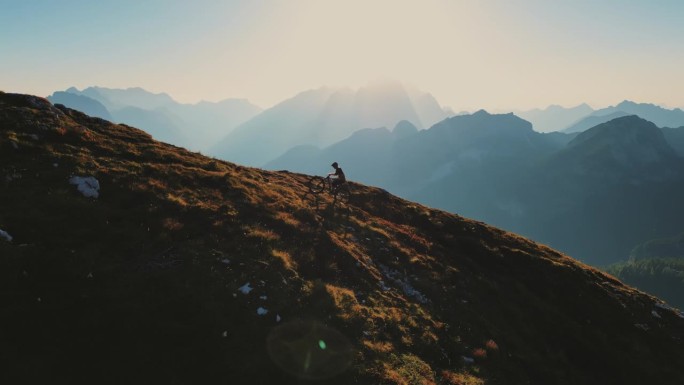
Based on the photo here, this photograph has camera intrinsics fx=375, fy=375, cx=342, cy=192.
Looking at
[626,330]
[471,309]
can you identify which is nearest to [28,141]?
[471,309]

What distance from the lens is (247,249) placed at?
20.5m

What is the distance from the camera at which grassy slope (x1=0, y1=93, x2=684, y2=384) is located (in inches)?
512

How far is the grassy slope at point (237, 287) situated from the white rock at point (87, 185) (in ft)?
1.60

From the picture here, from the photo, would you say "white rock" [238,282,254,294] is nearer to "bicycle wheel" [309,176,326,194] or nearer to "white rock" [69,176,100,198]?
"white rock" [69,176,100,198]

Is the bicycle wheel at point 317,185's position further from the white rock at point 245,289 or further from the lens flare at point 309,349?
the lens flare at point 309,349

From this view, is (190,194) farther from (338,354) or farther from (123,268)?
(338,354)

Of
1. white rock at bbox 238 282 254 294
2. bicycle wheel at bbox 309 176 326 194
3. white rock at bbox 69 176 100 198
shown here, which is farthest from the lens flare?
bicycle wheel at bbox 309 176 326 194

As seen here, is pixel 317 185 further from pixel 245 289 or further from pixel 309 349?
pixel 309 349

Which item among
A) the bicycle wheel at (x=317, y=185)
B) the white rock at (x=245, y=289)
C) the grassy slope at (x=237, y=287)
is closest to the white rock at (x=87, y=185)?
the grassy slope at (x=237, y=287)

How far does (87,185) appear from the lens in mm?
21312

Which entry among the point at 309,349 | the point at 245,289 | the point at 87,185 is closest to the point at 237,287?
the point at 245,289

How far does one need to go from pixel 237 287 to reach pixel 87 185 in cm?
1166

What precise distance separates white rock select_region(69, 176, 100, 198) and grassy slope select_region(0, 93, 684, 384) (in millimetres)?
489

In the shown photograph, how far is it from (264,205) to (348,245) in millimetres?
6920
